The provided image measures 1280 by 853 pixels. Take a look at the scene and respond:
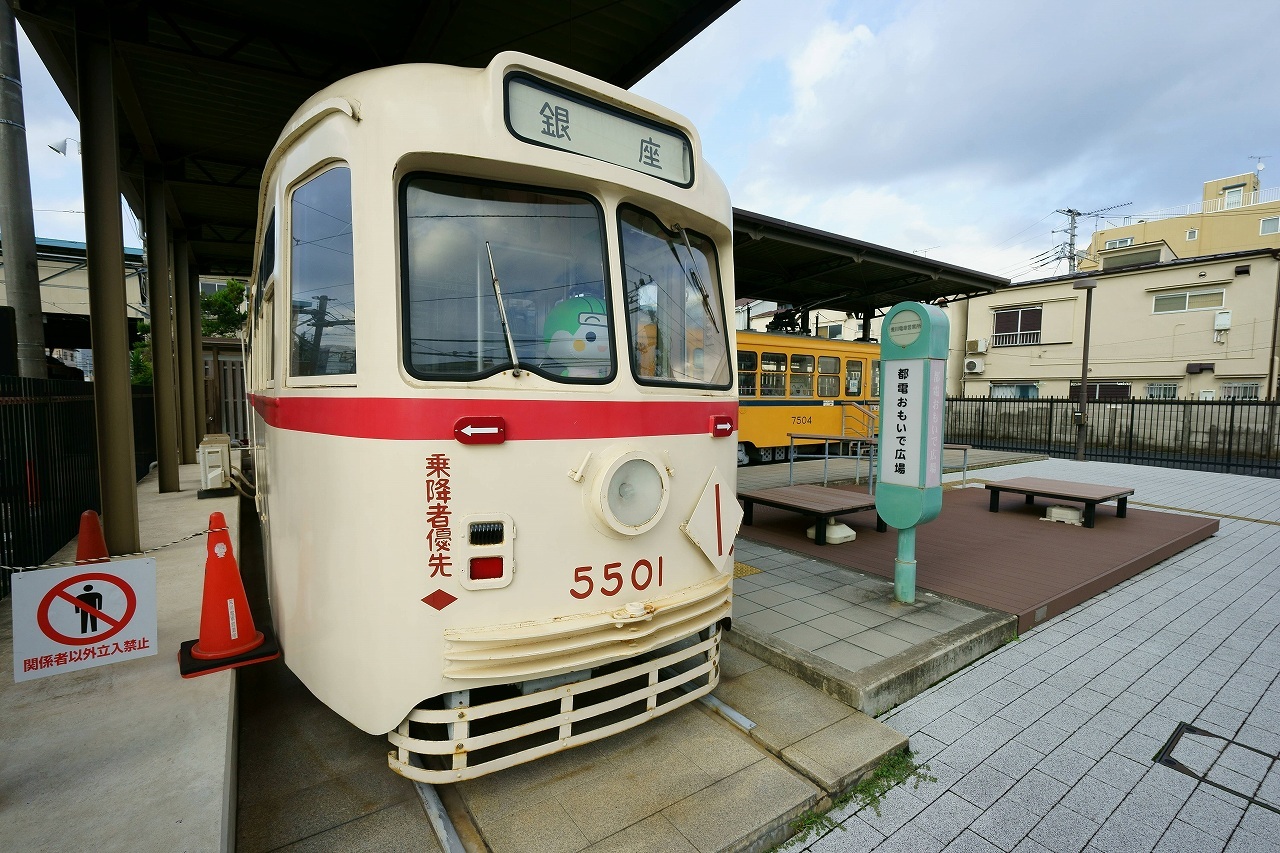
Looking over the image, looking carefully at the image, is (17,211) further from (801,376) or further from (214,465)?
(801,376)

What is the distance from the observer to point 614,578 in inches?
104

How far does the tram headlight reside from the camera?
2.54 m

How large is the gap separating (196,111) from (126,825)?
28.8 ft

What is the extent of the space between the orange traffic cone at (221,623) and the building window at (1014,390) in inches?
993

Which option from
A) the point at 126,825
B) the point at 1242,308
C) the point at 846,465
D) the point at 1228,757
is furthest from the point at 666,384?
the point at 1242,308

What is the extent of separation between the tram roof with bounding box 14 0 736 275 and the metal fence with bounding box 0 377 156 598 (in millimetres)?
3218

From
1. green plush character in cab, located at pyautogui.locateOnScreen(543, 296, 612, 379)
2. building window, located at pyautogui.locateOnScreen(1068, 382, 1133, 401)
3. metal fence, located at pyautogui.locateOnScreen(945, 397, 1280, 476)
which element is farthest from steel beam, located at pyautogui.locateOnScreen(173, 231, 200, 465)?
building window, located at pyautogui.locateOnScreen(1068, 382, 1133, 401)

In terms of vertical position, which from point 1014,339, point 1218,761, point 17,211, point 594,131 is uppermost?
point 1014,339

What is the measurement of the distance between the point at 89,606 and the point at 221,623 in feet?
2.72

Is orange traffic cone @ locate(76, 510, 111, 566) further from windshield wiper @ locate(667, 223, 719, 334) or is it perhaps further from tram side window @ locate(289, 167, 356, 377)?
windshield wiper @ locate(667, 223, 719, 334)

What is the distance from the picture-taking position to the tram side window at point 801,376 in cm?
1300

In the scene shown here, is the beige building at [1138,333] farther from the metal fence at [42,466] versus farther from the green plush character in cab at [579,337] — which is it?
the metal fence at [42,466]

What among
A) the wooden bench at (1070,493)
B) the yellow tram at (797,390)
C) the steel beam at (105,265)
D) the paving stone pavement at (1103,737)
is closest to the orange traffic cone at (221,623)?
the steel beam at (105,265)

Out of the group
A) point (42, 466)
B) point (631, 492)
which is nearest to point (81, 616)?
point (631, 492)
